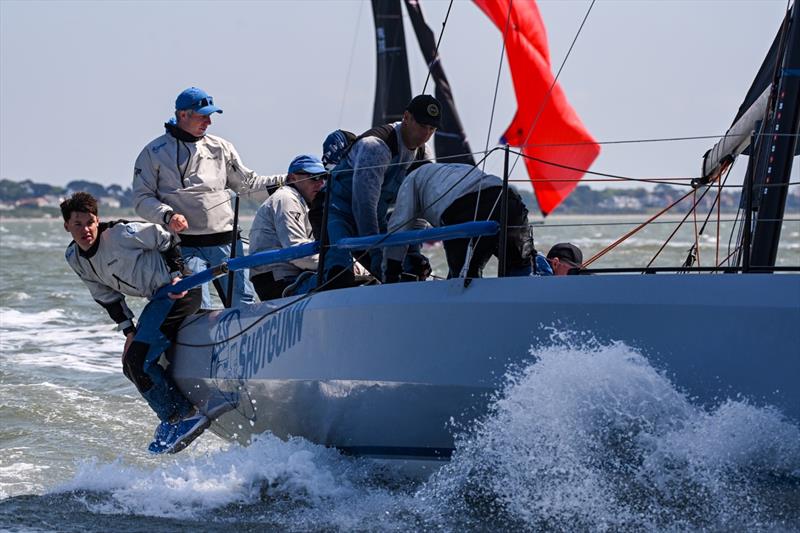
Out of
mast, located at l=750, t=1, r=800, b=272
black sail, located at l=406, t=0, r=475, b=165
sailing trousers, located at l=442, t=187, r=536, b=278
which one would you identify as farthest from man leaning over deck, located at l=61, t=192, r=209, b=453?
black sail, located at l=406, t=0, r=475, b=165

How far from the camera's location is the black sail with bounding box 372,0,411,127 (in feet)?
72.5

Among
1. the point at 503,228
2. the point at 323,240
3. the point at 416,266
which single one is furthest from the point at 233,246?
the point at 503,228

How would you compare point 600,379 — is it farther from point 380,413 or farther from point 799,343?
point 380,413

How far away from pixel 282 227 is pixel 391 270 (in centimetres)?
99

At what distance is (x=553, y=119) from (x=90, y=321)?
781 cm

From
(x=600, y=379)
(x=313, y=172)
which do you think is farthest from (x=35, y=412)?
(x=600, y=379)

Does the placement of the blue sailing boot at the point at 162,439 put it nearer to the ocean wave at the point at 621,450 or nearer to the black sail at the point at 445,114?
the ocean wave at the point at 621,450

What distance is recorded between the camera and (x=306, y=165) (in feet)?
A: 20.3

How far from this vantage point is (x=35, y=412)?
296 inches

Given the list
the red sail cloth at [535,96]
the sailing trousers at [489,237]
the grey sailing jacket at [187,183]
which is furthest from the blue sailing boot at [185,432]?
the red sail cloth at [535,96]

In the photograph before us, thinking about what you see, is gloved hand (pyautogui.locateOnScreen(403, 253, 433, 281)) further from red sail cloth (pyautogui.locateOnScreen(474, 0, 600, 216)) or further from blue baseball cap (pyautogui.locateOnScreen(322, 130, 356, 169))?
red sail cloth (pyautogui.locateOnScreen(474, 0, 600, 216))

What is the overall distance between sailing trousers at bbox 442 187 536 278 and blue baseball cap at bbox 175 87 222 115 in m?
1.88

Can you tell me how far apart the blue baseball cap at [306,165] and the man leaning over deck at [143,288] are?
0.73m

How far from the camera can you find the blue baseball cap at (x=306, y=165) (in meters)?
6.16
